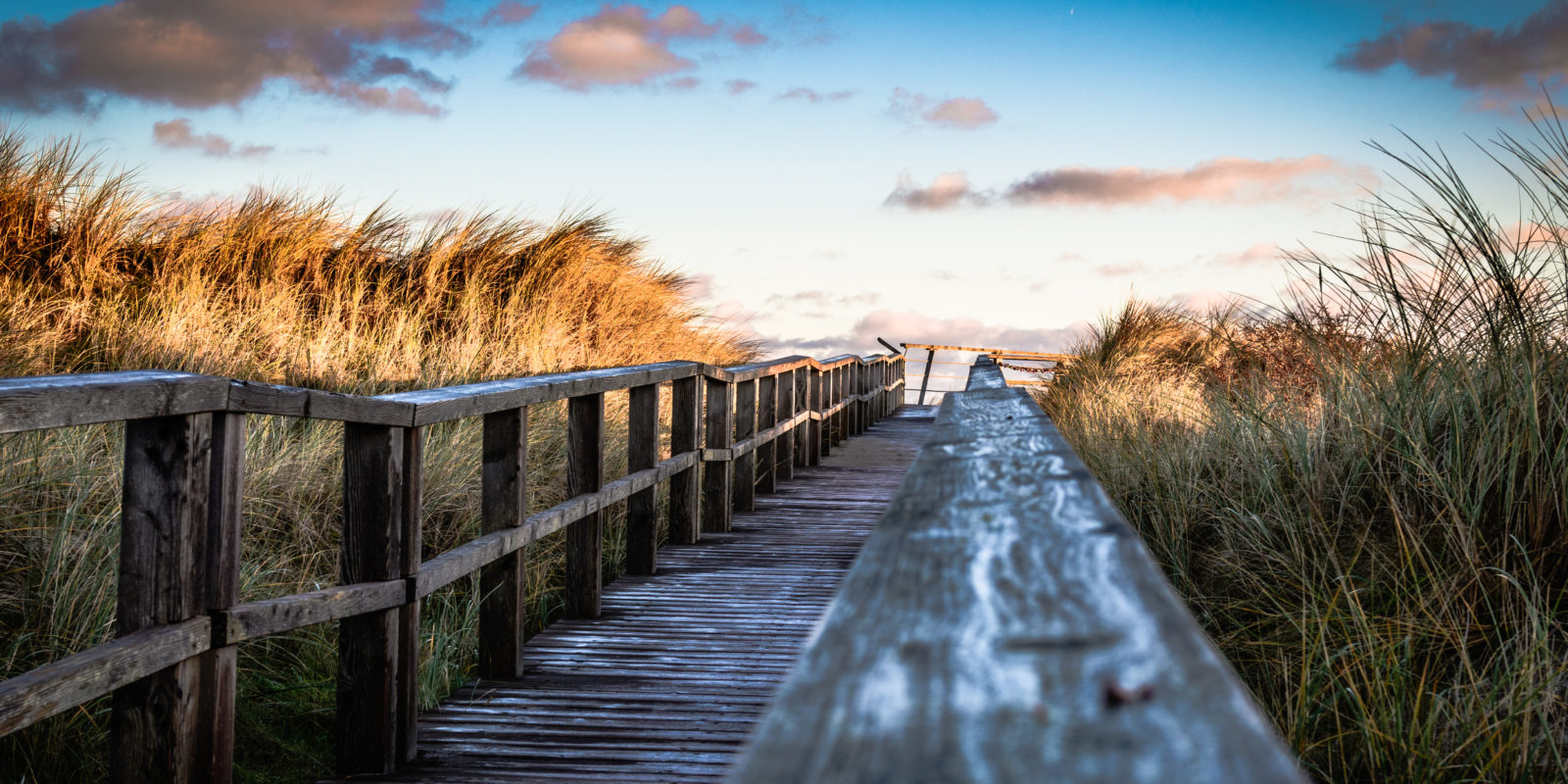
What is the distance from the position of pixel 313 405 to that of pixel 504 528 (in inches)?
43.2

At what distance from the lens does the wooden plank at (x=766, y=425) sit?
7.29 m

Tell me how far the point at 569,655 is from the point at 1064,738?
11.0 feet

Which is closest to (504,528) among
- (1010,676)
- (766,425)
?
(1010,676)

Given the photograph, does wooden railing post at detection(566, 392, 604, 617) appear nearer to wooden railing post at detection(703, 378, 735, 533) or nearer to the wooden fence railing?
the wooden fence railing

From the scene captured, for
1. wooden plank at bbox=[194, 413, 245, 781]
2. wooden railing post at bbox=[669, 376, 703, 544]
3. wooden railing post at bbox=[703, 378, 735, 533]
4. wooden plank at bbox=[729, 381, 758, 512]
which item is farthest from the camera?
wooden plank at bbox=[729, 381, 758, 512]

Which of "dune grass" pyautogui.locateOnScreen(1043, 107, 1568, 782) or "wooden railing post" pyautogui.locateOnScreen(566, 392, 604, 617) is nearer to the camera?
"dune grass" pyautogui.locateOnScreen(1043, 107, 1568, 782)

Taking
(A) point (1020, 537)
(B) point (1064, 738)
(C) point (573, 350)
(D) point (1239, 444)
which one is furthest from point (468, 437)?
(B) point (1064, 738)

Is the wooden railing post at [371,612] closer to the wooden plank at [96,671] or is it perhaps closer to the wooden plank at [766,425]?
the wooden plank at [96,671]

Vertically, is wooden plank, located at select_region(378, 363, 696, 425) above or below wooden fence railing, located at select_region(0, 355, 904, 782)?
above

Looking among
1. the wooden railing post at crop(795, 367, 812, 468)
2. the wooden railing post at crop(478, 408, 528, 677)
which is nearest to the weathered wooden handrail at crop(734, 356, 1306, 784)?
the wooden railing post at crop(478, 408, 528, 677)

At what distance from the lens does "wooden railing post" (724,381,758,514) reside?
21.6 ft

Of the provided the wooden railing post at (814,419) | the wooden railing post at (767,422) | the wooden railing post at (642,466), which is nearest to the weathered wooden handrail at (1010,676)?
the wooden railing post at (642,466)

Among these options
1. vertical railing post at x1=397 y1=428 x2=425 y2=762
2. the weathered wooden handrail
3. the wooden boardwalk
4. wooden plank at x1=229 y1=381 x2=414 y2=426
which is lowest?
the wooden boardwalk

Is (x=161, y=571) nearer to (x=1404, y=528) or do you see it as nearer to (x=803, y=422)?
(x=1404, y=528)
